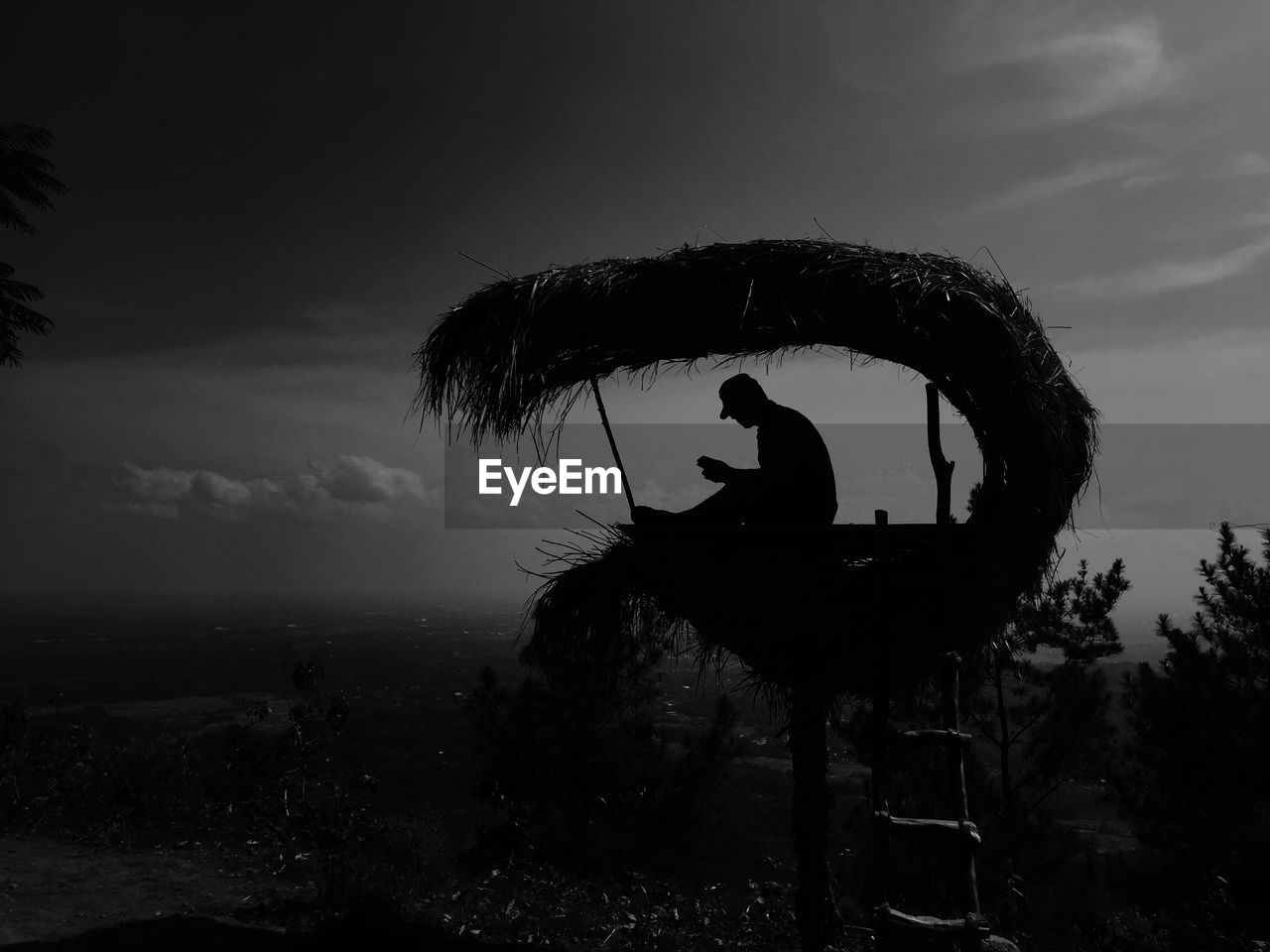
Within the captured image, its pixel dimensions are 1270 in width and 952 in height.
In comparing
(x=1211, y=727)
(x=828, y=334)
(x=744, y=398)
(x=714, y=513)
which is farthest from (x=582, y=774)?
(x=1211, y=727)

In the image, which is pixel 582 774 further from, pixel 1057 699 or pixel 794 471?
pixel 1057 699

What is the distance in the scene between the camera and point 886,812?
10.4 ft

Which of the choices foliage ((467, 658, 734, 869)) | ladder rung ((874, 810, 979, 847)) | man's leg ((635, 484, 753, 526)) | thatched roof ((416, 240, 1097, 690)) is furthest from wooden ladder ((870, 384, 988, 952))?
foliage ((467, 658, 734, 869))

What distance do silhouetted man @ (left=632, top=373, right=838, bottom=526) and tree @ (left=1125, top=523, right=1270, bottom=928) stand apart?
5745 mm

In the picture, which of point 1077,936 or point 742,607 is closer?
point 742,607

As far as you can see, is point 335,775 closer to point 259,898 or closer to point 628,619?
point 259,898

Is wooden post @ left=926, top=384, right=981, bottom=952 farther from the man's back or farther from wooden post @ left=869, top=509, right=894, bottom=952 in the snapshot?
the man's back

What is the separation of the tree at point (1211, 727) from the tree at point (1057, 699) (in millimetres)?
547

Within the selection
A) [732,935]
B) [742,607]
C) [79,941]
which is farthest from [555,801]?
[742,607]

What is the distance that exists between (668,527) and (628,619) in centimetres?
85

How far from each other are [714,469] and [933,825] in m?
2.10

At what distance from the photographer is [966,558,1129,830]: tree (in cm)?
830

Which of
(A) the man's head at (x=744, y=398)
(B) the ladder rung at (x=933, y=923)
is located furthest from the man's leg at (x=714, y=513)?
(B) the ladder rung at (x=933, y=923)

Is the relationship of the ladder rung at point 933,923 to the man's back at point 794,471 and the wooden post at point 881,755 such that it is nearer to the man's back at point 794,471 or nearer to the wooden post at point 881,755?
the wooden post at point 881,755
